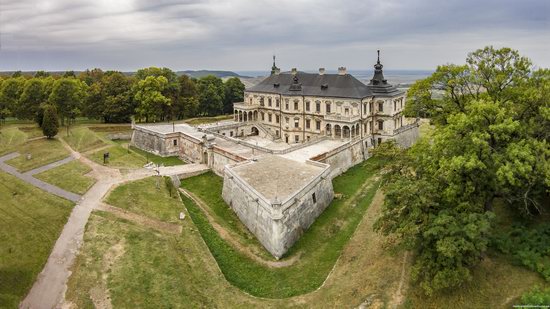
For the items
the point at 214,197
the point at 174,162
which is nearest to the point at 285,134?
the point at 174,162

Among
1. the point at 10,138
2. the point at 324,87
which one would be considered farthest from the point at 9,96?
the point at 324,87

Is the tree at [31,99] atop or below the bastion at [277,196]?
atop

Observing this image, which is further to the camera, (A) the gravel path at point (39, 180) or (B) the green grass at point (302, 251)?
(A) the gravel path at point (39, 180)

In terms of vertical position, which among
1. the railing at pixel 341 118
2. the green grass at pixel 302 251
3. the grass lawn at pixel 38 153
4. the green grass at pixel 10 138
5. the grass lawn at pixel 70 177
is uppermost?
the railing at pixel 341 118

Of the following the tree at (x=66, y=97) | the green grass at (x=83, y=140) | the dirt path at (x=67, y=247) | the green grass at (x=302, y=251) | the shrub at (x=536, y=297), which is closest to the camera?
the shrub at (x=536, y=297)

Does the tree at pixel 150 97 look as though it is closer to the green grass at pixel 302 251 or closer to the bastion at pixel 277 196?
the green grass at pixel 302 251

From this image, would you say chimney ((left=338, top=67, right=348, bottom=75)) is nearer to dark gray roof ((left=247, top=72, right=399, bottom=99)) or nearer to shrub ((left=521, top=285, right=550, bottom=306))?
dark gray roof ((left=247, top=72, right=399, bottom=99))

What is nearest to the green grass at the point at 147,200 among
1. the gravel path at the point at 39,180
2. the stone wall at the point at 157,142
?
the gravel path at the point at 39,180
